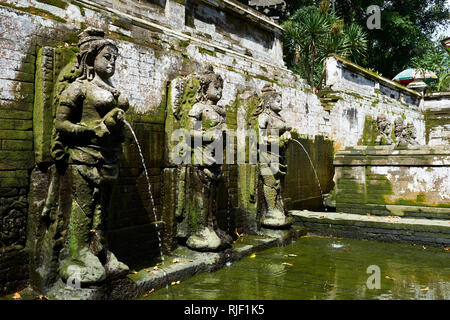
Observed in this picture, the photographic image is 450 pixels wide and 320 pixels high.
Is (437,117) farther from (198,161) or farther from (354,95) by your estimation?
(198,161)

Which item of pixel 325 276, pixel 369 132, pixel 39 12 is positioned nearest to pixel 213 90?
pixel 39 12

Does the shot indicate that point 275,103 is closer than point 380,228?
Yes

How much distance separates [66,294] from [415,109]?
1936 cm

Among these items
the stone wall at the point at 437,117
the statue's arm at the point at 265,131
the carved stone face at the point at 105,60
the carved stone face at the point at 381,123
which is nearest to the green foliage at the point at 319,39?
the carved stone face at the point at 381,123

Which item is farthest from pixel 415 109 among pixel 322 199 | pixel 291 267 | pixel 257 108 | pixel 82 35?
pixel 82 35

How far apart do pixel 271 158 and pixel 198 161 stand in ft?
6.06

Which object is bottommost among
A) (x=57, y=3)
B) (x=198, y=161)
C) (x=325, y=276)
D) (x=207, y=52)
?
(x=325, y=276)

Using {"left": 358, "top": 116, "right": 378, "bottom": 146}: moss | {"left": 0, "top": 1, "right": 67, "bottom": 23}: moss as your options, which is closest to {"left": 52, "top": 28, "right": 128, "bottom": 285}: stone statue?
{"left": 0, "top": 1, "right": 67, "bottom": 23}: moss

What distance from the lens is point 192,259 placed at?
5086mm

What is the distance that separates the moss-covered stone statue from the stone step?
2.83 meters

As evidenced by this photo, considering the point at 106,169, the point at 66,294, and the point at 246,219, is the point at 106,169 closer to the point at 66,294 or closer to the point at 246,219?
the point at 66,294

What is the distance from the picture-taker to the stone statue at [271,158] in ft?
22.4

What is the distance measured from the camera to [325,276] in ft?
16.1

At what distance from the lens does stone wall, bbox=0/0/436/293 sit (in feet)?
12.7
